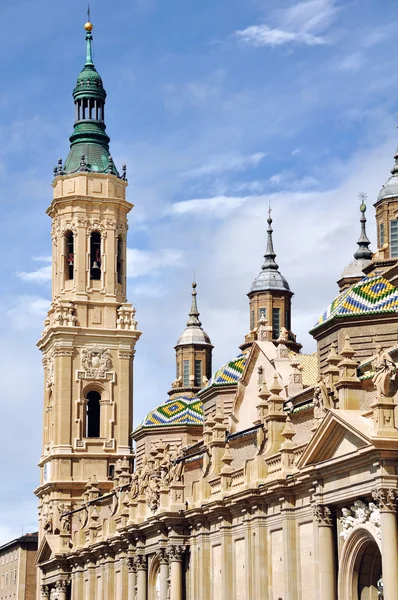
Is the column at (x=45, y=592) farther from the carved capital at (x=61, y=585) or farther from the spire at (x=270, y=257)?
the spire at (x=270, y=257)

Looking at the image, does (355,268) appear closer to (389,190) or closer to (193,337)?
(193,337)

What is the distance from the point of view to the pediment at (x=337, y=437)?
35.7 metres

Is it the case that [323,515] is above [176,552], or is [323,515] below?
below

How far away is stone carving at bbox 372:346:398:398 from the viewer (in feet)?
115

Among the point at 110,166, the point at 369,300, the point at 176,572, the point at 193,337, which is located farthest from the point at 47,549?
the point at 369,300

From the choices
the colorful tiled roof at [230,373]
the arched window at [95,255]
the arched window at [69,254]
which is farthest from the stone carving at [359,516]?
the arched window at [69,254]

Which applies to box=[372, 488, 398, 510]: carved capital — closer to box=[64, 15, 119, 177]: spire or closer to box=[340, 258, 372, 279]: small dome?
box=[340, 258, 372, 279]: small dome

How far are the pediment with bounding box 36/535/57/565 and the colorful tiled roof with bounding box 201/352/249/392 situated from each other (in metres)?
15.9

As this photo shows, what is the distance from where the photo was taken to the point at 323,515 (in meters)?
38.3

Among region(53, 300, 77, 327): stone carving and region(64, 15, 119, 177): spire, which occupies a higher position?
region(64, 15, 119, 177): spire

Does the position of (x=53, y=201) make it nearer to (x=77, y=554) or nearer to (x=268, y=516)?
(x=77, y=554)

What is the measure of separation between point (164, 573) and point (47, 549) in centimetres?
2577

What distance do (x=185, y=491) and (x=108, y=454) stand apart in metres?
27.0

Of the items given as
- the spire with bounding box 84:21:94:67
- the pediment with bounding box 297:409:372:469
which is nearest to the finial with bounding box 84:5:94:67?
the spire with bounding box 84:21:94:67
